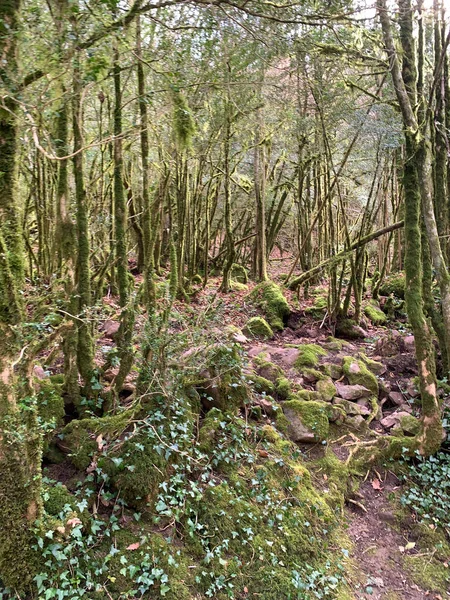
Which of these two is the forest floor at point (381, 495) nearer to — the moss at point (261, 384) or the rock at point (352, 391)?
the moss at point (261, 384)

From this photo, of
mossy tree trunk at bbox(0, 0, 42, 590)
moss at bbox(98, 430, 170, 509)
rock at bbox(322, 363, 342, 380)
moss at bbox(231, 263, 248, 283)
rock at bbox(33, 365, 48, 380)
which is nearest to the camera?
mossy tree trunk at bbox(0, 0, 42, 590)

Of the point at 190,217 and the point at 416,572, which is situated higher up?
the point at 190,217

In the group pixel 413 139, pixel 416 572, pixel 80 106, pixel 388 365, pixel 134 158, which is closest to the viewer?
pixel 80 106

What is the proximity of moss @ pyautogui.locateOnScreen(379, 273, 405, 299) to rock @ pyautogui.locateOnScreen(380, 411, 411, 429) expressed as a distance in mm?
5714

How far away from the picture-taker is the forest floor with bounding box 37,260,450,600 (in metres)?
4.05

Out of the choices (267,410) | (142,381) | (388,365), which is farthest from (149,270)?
(388,365)

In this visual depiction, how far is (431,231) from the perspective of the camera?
5.32 metres

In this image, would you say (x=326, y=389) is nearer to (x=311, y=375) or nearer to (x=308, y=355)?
(x=311, y=375)

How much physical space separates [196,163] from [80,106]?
302 inches

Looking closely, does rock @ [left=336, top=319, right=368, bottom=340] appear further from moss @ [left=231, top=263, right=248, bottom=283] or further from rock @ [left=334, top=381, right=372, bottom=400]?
moss @ [left=231, top=263, right=248, bottom=283]

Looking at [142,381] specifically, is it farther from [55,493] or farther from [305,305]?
[305,305]

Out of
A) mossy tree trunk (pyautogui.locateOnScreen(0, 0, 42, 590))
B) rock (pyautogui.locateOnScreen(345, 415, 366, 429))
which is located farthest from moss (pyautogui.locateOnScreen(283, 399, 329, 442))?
mossy tree trunk (pyautogui.locateOnScreen(0, 0, 42, 590))

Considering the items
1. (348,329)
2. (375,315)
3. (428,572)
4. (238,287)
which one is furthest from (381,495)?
(238,287)

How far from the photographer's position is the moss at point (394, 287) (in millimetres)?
11422
